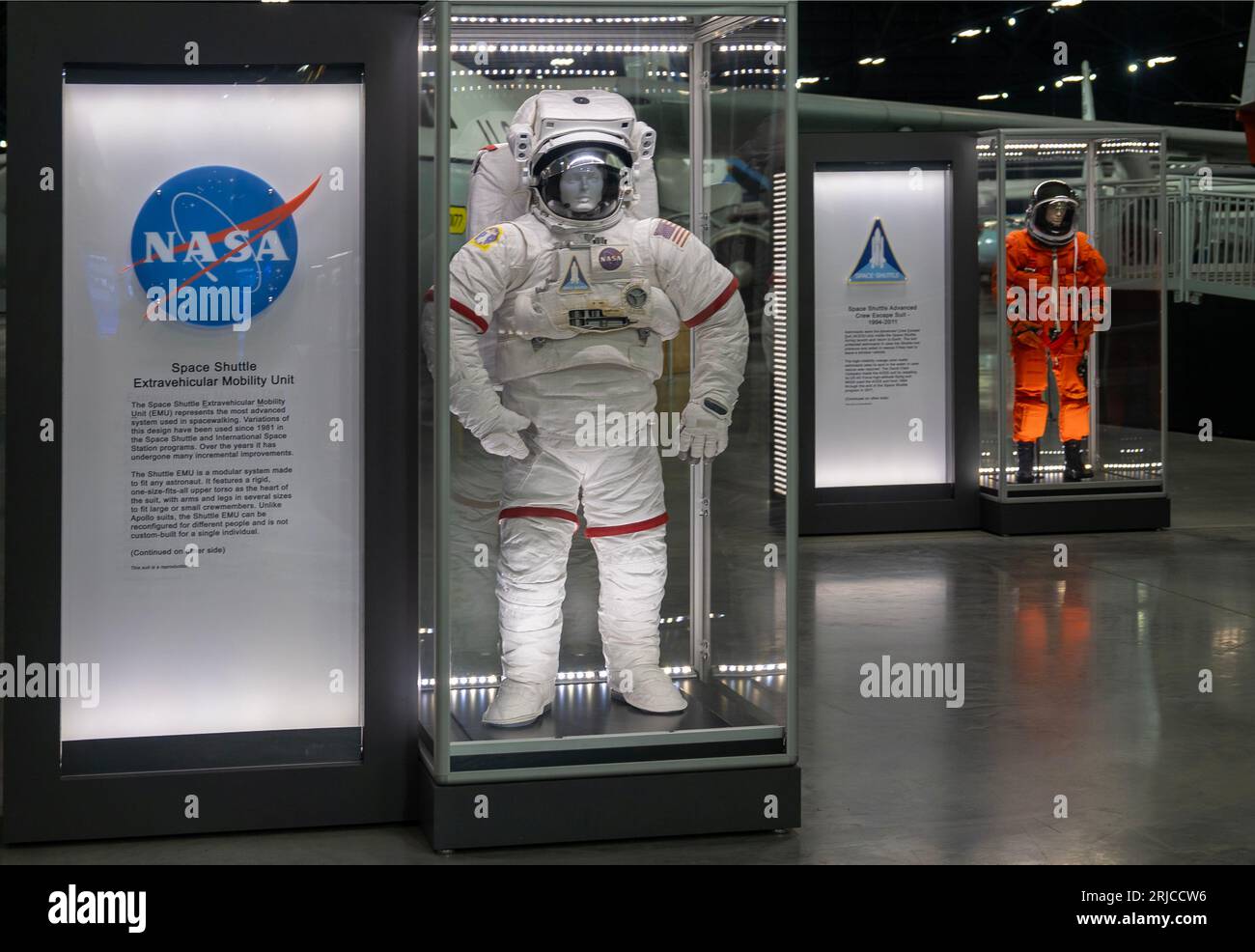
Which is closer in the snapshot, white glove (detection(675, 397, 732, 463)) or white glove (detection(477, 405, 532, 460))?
white glove (detection(477, 405, 532, 460))

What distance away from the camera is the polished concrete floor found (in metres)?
3.64

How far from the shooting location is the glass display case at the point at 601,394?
3602 millimetres

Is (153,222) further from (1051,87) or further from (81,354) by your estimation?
(1051,87)

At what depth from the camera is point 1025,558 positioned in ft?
26.7

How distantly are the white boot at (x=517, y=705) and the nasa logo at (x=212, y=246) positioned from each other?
114 cm

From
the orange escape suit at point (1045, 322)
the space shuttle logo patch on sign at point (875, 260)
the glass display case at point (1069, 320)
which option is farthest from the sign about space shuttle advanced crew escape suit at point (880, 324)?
the orange escape suit at point (1045, 322)

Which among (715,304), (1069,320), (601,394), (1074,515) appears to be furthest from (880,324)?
(601,394)

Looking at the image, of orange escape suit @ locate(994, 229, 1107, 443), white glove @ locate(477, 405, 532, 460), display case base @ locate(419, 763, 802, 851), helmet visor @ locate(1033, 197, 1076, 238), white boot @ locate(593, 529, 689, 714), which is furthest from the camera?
orange escape suit @ locate(994, 229, 1107, 443)

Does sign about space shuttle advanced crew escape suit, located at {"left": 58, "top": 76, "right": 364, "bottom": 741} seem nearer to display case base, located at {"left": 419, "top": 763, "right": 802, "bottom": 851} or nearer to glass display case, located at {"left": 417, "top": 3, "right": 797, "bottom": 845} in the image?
glass display case, located at {"left": 417, "top": 3, "right": 797, "bottom": 845}

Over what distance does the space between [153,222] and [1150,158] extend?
7.05 metres

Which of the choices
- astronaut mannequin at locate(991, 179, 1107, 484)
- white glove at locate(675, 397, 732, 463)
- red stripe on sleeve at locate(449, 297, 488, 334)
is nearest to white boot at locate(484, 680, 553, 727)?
white glove at locate(675, 397, 732, 463)

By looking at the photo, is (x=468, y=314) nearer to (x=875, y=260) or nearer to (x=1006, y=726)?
(x=1006, y=726)

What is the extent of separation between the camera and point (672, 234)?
3.85m

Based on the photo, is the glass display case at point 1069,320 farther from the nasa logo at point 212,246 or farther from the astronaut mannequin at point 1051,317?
the nasa logo at point 212,246
